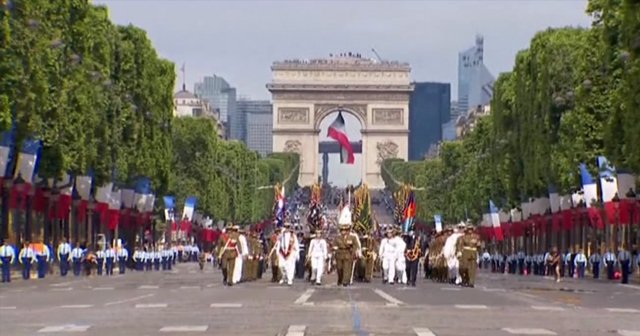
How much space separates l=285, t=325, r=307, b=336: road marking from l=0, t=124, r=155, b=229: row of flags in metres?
40.2

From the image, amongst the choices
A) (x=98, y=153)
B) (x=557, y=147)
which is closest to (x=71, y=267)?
(x=98, y=153)

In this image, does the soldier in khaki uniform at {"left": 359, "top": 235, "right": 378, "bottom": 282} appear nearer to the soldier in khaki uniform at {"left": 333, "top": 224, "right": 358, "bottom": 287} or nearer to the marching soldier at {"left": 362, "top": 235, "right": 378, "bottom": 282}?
the marching soldier at {"left": 362, "top": 235, "right": 378, "bottom": 282}

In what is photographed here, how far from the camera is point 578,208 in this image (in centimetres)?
9525

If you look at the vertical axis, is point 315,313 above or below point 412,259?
below

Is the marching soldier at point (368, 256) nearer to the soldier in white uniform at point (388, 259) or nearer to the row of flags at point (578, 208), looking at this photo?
the soldier in white uniform at point (388, 259)

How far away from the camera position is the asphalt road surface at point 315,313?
28000 millimetres

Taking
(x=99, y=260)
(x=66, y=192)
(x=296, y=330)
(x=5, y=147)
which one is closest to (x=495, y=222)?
(x=66, y=192)

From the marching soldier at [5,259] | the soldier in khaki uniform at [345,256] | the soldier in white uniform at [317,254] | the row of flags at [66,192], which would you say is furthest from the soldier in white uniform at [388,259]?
the row of flags at [66,192]

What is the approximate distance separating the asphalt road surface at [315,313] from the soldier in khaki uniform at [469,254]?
7845mm

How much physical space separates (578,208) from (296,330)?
69613 millimetres

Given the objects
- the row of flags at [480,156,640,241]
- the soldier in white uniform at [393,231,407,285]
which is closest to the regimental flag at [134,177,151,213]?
the row of flags at [480,156,640,241]

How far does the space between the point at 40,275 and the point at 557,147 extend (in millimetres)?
30573

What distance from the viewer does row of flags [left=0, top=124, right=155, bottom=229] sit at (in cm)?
7188

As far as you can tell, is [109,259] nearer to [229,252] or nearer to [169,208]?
[229,252]
